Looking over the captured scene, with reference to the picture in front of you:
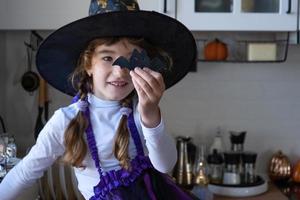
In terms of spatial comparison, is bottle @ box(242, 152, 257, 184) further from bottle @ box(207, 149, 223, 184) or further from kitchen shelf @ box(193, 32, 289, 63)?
kitchen shelf @ box(193, 32, 289, 63)

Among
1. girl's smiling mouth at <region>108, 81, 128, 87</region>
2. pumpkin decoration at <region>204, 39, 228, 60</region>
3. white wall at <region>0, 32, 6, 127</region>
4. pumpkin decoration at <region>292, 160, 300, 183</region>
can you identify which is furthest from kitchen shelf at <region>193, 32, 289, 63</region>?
girl's smiling mouth at <region>108, 81, 128, 87</region>

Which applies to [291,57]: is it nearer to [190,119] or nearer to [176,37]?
[190,119]

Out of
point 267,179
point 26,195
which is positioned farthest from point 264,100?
point 26,195

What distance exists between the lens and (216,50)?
1979 mm

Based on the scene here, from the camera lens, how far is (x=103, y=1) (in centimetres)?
102

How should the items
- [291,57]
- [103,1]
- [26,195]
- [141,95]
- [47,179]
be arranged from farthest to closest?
[291,57] < [47,179] < [26,195] < [103,1] < [141,95]

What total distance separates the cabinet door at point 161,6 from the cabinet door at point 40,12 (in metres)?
0.21

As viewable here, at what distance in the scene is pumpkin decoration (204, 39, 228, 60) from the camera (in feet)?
6.48

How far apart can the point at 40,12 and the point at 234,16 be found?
27.9 inches

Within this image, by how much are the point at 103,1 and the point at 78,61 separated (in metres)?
0.17

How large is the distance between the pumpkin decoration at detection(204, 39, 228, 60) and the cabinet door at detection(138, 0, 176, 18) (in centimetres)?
31

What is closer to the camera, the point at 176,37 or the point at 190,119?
the point at 176,37

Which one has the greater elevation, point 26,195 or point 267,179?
point 26,195

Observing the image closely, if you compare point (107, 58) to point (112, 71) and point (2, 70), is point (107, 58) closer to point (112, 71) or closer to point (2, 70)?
point (112, 71)
